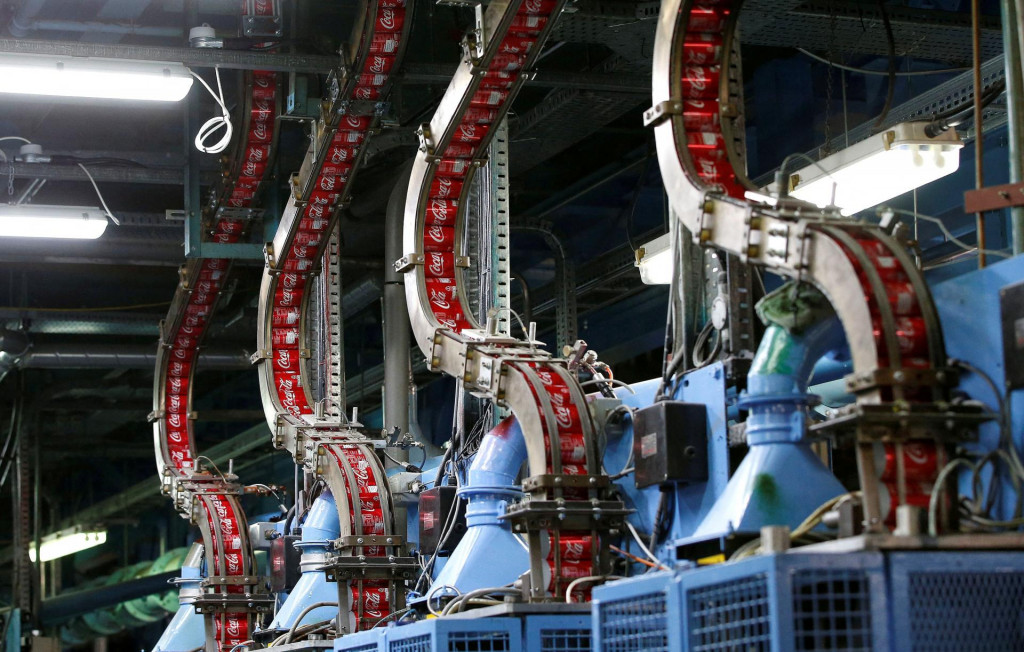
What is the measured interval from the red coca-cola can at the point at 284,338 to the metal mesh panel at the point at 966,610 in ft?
25.1

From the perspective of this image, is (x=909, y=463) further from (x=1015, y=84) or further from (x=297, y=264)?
(x=297, y=264)

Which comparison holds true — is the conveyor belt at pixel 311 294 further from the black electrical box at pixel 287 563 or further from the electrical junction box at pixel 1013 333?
the electrical junction box at pixel 1013 333

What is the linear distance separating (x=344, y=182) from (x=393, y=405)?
7.31 ft

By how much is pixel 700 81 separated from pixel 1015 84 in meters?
1.15

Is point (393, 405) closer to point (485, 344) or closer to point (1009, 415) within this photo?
point (485, 344)

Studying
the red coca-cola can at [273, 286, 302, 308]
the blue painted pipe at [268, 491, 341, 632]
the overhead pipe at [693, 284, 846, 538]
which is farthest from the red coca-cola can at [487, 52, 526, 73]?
the red coca-cola can at [273, 286, 302, 308]

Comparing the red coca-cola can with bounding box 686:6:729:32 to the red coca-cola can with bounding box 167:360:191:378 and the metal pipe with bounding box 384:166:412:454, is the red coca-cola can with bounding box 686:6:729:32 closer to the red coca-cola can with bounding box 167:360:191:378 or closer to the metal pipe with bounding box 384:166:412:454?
the metal pipe with bounding box 384:166:412:454

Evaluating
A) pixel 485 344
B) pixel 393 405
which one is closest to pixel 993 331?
pixel 485 344

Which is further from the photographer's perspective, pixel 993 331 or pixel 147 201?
pixel 147 201

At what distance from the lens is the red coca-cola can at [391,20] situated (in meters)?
8.81

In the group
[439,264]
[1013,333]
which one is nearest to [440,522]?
[439,264]

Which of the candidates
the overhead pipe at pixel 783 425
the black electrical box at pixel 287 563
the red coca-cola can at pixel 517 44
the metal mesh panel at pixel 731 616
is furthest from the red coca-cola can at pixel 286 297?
the metal mesh panel at pixel 731 616

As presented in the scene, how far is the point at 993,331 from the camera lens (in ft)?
14.9

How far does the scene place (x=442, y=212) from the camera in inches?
314
